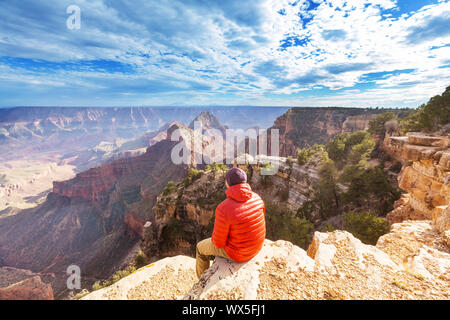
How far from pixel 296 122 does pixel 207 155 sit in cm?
4608

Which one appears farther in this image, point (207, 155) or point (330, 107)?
point (207, 155)

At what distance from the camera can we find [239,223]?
413 cm

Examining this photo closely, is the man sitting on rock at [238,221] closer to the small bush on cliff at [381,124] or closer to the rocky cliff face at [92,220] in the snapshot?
the small bush on cliff at [381,124]

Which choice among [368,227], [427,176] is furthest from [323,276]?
[427,176]

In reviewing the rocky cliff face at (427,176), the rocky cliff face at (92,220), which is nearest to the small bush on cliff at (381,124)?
the rocky cliff face at (427,176)

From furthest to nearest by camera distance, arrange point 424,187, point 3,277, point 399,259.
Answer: point 3,277
point 424,187
point 399,259

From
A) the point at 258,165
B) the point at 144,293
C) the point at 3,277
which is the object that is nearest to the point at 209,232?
the point at 258,165

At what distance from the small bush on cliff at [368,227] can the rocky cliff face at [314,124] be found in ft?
186

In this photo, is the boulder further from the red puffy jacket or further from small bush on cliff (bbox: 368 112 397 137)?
small bush on cliff (bbox: 368 112 397 137)

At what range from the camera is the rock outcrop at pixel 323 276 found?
3871 mm

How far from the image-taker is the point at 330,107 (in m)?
73.7

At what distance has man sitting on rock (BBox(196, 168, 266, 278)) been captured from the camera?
4130 mm

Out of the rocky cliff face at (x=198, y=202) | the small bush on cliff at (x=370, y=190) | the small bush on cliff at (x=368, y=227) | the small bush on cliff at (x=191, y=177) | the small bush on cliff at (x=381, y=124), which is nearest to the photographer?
the small bush on cliff at (x=368, y=227)

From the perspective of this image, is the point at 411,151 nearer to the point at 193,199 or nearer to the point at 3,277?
the point at 193,199
